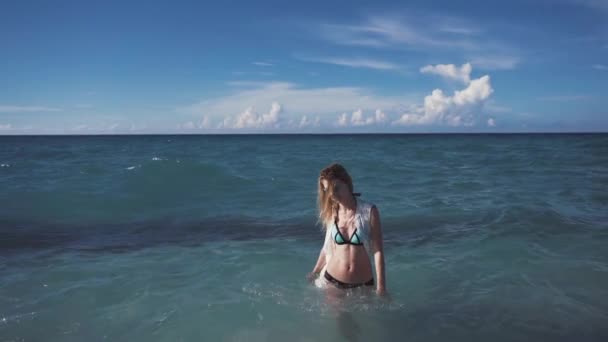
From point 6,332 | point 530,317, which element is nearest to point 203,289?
point 6,332

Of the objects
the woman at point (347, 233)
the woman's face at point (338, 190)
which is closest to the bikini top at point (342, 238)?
the woman at point (347, 233)

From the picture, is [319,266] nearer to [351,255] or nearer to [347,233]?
[351,255]

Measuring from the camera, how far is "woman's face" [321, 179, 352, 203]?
4477 millimetres

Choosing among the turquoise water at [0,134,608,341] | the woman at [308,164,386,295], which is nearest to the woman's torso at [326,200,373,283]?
the woman at [308,164,386,295]

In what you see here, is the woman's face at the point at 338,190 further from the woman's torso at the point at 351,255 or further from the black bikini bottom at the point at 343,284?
the black bikini bottom at the point at 343,284

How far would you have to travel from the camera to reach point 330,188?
4508mm

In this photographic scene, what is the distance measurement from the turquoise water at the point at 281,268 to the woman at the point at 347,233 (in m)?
0.34

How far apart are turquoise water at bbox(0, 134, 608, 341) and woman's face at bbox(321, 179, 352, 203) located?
48.1 inches

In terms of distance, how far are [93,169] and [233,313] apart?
69.2ft

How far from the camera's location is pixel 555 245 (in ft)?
28.4

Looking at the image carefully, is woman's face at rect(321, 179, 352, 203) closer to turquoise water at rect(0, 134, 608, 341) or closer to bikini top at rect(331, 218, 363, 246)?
bikini top at rect(331, 218, 363, 246)

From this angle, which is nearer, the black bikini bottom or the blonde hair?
the blonde hair

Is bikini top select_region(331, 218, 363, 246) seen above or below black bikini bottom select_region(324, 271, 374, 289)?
above

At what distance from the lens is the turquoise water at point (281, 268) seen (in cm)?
519
